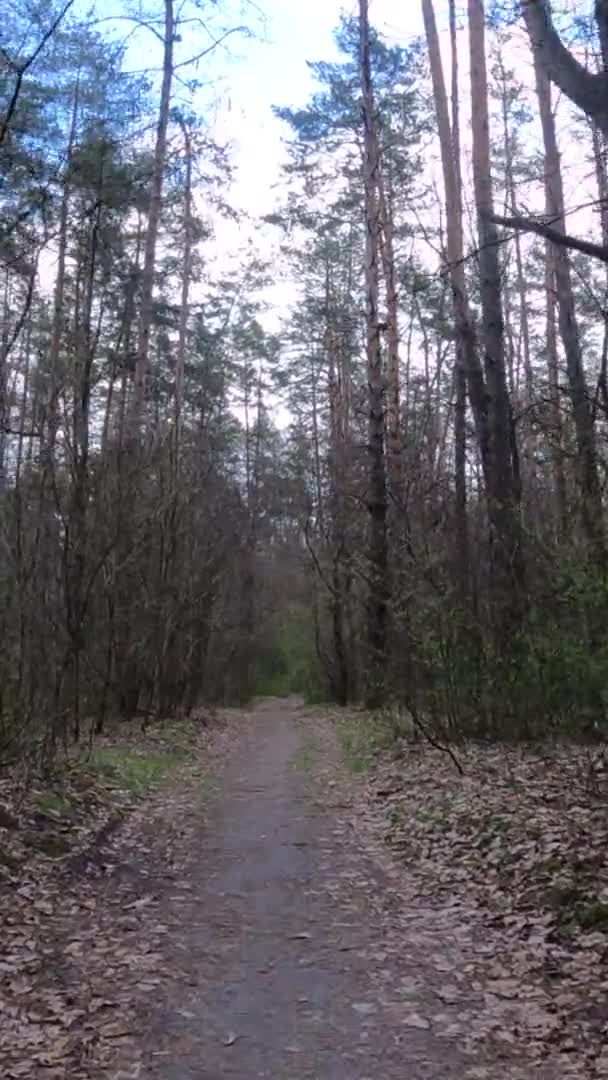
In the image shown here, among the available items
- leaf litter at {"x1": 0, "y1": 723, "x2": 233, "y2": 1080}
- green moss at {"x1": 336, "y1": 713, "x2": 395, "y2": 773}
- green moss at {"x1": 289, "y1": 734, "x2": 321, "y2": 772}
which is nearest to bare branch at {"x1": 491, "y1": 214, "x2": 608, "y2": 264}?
leaf litter at {"x1": 0, "y1": 723, "x2": 233, "y2": 1080}

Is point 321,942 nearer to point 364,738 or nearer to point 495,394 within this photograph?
point 495,394

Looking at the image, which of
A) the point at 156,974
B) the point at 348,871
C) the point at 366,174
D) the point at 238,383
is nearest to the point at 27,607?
the point at 348,871

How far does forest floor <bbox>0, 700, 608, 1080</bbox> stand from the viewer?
4297 millimetres

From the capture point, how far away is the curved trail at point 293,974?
4.20 metres

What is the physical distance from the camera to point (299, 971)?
528 cm

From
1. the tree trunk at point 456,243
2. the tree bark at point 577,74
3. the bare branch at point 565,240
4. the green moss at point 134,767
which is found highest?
the tree trunk at point 456,243

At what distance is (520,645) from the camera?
1073 centimetres

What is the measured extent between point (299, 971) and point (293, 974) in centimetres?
5

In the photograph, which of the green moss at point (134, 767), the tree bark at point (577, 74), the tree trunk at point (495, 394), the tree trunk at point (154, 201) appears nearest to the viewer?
the tree bark at point (577, 74)

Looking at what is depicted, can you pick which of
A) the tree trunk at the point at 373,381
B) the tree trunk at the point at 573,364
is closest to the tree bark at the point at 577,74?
the tree trunk at the point at 573,364

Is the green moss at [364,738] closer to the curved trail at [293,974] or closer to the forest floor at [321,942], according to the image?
the forest floor at [321,942]

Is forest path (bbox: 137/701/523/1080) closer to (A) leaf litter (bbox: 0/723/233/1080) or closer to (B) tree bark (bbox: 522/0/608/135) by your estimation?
(A) leaf litter (bbox: 0/723/233/1080)

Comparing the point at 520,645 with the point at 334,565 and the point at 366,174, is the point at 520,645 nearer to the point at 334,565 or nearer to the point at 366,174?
the point at 366,174

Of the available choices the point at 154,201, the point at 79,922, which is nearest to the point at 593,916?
the point at 79,922
